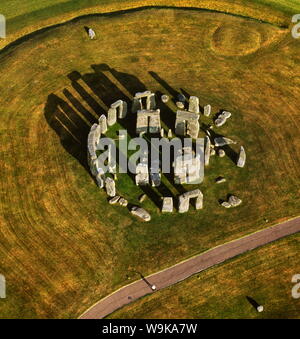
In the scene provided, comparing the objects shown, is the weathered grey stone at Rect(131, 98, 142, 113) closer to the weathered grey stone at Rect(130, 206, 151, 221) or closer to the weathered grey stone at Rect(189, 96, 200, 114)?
the weathered grey stone at Rect(189, 96, 200, 114)

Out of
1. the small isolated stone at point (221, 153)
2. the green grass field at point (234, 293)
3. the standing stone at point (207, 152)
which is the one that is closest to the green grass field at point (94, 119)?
the small isolated stone at point (221, 153)

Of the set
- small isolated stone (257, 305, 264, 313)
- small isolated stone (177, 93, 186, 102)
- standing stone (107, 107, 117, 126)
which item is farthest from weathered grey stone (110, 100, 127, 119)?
small isolated stone (257, 305, 264, 313)

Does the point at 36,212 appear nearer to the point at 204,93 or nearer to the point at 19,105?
the point at 19,105

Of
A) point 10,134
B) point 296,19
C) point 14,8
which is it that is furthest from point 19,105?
point 296,19

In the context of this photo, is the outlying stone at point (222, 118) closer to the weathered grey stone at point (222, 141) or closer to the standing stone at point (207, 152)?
the weathered grey stone at point (222, 141)

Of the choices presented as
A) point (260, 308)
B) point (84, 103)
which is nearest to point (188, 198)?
point (260, 308)

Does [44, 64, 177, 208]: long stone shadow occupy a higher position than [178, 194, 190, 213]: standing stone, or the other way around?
[44, 64, 177, 208]: long stone shadow
